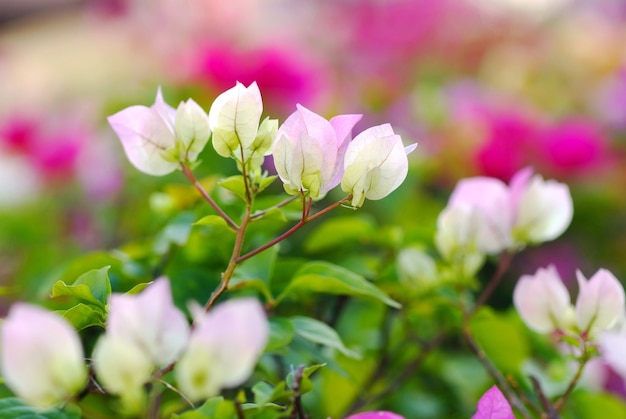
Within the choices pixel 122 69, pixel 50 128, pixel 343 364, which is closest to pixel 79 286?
pixel 343 364

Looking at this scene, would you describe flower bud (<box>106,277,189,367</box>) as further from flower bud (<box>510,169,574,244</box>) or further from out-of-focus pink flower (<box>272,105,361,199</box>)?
flower bud (<box>510,169,574,244</box>)

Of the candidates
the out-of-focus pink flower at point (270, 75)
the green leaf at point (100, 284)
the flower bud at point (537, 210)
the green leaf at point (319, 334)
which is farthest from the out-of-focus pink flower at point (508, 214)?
the out-of-focus pink flower at point (270, 75)

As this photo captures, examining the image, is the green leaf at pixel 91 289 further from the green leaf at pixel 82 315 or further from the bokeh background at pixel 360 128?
the bokeh background at pixel 360 128

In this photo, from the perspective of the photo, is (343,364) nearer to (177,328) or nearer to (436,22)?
(177,328)

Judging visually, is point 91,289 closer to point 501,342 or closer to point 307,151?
point 307,151

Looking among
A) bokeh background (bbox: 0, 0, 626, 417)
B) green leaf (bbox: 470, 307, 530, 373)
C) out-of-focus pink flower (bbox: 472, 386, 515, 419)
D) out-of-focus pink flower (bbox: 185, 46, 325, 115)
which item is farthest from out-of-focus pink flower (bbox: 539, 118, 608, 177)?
out-of-focus pink flower (bbox: 472, 386, 515, 419)
